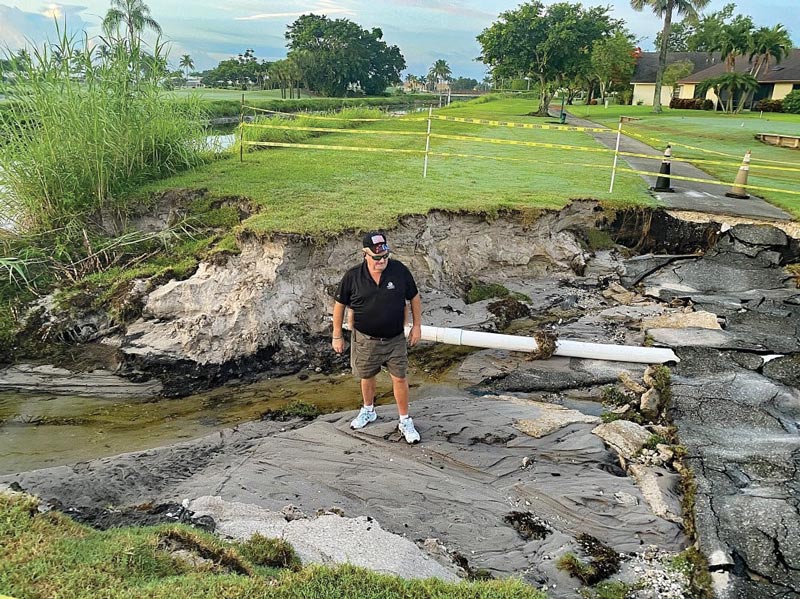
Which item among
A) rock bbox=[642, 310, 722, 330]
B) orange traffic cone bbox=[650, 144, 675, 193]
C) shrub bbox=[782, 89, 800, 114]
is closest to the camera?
rock bbox=[642, 310, 722, 330]

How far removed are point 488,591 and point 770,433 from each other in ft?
11.5

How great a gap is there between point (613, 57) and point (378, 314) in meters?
50.9

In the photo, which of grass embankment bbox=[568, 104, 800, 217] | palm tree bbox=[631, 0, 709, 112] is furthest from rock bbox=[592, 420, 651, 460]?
palm tree bbox=[631, 0, 709, 112]

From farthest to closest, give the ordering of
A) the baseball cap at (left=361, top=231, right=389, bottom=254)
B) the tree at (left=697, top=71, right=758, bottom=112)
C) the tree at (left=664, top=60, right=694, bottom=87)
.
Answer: the tree at (left=664, top=60, right=694, bottom=87)
the tree at (left=697, top=71, right=758, bottom=112)
the baseball cap at (left=361, top=231, right=389, bottom=254)

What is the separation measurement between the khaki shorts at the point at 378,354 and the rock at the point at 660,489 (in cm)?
213

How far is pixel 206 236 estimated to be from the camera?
30.2ft

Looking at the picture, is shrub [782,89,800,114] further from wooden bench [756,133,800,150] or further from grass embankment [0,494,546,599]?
grass embankment [0,494,546,599]

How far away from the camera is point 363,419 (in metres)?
5.69

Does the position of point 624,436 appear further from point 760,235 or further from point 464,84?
point 464,84

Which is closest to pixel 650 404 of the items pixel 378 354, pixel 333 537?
pixel 378 354

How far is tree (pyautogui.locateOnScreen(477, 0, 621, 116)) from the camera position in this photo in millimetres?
33344

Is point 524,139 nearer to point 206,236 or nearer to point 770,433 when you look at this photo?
point 206,236

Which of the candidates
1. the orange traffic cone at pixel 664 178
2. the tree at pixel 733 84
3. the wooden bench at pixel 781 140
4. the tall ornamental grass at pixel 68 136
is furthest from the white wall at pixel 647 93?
the tall ornamental grass at pixel 68 136

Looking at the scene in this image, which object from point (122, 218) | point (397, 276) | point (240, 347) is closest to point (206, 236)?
point (122, 218)
